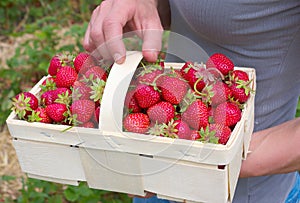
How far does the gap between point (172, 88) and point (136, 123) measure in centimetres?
9

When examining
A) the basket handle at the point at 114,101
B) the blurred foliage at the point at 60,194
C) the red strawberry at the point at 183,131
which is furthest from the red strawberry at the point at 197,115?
the blurred foliage at the point at 60,194

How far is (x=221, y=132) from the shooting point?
82cm

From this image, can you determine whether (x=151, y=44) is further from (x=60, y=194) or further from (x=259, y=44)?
(x=60, y=194)

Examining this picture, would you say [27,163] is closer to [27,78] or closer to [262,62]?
[262,62]

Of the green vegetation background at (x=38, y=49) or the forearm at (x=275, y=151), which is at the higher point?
the forearm at (x=275, y=151)

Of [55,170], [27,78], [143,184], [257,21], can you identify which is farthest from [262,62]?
[27,78]

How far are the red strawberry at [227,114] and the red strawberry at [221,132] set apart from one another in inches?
0.4

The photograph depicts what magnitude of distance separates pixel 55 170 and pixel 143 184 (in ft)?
0.59

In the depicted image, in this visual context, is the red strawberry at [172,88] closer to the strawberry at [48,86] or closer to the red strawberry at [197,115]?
the red strawberry at [197,115]

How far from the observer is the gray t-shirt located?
0.94m

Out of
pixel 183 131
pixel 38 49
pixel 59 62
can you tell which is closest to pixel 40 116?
pixel 59 62

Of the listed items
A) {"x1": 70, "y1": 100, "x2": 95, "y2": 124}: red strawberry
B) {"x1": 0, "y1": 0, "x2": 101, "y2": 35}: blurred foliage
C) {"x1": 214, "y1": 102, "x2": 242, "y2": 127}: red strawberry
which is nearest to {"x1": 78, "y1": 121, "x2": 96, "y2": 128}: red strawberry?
{"x1": 70, "y1": 100, "x2": 95, "y2": 124}: red strawberry

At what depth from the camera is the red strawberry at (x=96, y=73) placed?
924 millimetres

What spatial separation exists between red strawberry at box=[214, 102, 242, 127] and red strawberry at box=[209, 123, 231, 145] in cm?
1
